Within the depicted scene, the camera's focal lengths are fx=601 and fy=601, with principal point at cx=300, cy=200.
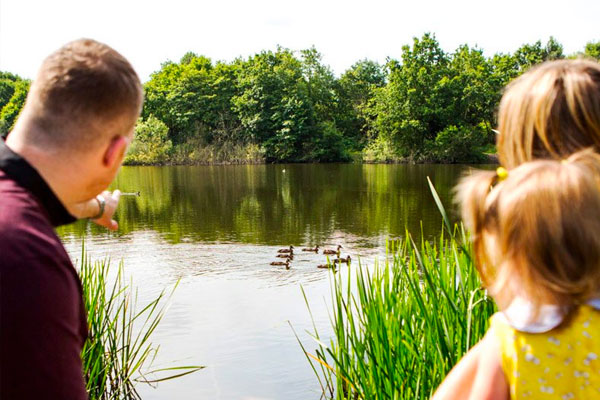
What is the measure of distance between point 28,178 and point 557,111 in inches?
38.3

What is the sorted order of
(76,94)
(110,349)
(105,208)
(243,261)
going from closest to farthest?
(76,94) → (105,208) → (110,349) → (243,261)

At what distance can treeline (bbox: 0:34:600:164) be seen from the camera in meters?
45.9

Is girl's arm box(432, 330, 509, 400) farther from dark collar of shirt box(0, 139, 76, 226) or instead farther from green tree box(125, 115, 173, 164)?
green tree box(125, 115, 173, 164)

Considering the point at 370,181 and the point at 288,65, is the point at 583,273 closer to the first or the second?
the point at 370,181

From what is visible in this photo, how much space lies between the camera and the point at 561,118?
1.14 m

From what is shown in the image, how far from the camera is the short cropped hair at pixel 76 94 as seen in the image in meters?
1.12

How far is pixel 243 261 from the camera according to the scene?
10.3 metres

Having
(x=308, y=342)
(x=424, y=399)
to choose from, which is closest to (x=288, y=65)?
(x=308, y=342)

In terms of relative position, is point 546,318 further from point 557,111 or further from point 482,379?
point 557,111

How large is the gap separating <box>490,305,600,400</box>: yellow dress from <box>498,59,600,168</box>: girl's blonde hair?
0.33m

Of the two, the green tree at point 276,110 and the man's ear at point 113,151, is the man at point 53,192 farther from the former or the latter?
the green tree at point 276,110

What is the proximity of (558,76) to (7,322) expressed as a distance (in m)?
1.05

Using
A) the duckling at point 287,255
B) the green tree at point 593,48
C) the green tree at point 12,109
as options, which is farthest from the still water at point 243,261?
the green tree at point 12,109

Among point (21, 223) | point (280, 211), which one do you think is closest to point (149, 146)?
point (280, 211)
